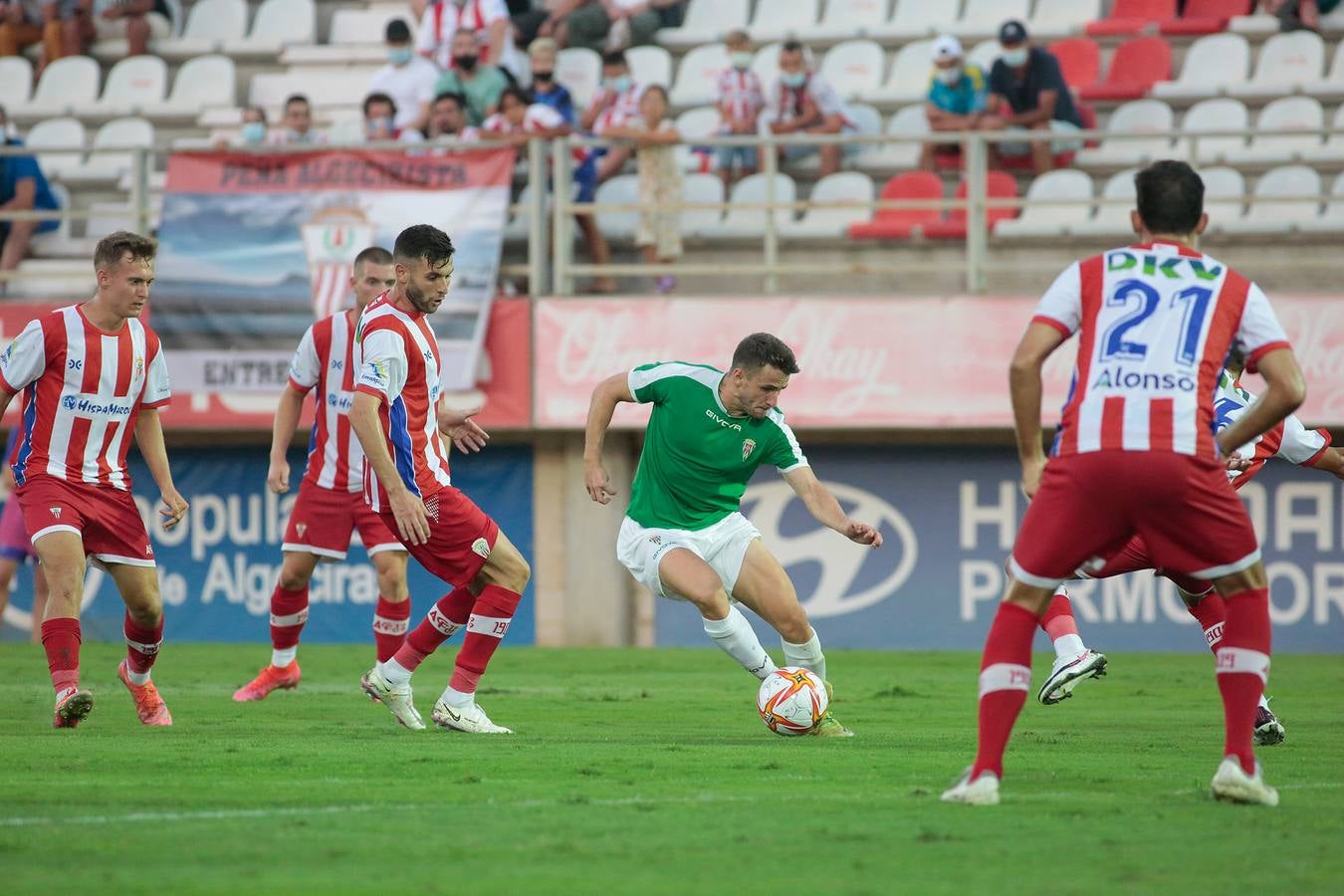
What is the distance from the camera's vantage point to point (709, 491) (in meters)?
9.53

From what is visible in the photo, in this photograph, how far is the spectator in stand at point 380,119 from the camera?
19.0 m

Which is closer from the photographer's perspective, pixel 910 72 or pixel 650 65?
pixel 910 72

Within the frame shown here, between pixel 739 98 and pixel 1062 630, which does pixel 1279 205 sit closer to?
pixel 739 98

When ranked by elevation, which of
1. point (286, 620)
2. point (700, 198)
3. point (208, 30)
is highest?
point (208, 30)

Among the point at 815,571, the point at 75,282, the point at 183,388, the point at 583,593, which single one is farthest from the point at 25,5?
the point at 815,571

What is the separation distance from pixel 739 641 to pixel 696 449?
109cm

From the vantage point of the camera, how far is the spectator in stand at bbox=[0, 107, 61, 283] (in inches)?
752

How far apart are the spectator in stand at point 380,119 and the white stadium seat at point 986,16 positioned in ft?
20.9

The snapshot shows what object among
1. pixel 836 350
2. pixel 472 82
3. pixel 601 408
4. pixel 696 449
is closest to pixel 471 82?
pixel 472 82

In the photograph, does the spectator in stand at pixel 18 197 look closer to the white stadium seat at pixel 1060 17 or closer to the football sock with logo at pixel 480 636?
the white stadium seat at pixel 1060 17

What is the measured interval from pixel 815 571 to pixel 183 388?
639 cm

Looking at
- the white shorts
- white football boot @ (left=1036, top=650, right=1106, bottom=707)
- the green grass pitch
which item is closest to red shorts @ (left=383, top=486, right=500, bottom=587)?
the green grass pitch

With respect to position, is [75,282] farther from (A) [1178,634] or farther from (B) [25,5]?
(A) [1178,634]

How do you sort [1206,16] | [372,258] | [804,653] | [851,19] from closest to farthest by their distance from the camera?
[804,653], [372,258], [1206,16], [851,19]
